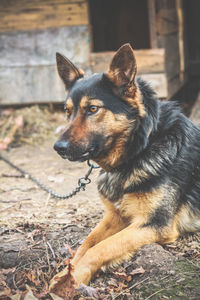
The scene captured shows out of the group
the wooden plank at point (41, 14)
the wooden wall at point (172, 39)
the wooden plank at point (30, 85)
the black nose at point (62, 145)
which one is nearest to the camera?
the black nose at point (62, 145)

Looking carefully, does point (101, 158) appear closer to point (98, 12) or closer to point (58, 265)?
point (58, 265)

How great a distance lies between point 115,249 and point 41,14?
5.99 metres

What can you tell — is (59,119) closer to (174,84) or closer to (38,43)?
(38,43)

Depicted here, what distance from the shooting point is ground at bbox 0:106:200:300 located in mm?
2529

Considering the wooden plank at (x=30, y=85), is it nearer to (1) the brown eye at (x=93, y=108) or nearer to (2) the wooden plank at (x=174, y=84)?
(2) the wooden plank at (x=174, y=84)

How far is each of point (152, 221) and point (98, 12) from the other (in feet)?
29.2

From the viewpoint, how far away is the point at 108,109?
307 centimetres

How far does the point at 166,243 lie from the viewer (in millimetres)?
3109

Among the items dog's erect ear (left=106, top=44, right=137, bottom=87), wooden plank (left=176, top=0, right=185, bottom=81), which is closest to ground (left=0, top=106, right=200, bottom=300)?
dog's erect ear (left=106, top=44, right=137, bottom=87)

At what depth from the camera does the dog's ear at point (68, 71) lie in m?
3.54

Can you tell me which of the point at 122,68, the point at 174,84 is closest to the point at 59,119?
the point at 174,84

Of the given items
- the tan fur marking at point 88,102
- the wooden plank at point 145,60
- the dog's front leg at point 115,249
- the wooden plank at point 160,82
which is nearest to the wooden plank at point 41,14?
the wooden plank at point 145,60

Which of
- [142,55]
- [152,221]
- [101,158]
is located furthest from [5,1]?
[152,221]

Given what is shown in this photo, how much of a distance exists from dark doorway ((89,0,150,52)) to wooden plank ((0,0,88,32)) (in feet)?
11.0
